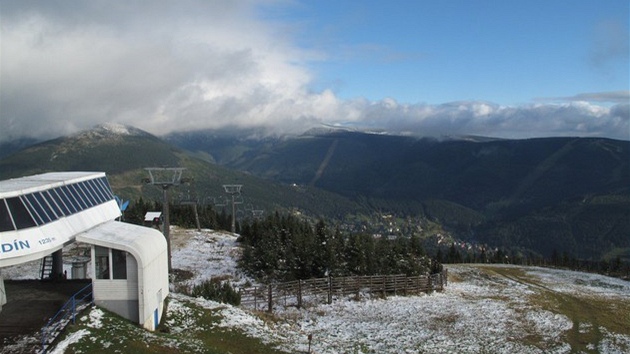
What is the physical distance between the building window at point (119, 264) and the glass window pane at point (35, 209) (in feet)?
12.4

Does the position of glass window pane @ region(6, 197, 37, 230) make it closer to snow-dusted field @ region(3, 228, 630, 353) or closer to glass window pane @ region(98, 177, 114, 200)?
snow-dusted field @ region(3, 228, 630, 353)

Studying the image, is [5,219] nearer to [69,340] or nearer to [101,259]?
[101,259]

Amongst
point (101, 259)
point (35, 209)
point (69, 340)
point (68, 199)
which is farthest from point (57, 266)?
point (69, 340)

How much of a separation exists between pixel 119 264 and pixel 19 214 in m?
4.98

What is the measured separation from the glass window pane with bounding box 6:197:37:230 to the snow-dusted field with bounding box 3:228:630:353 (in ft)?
16.8

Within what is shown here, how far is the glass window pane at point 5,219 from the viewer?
73.0 ft

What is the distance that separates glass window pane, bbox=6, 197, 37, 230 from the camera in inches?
903

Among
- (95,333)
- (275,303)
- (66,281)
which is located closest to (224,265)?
(275,303)

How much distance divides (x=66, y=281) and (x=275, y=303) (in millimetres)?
15019

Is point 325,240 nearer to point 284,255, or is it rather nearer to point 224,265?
point 284,255

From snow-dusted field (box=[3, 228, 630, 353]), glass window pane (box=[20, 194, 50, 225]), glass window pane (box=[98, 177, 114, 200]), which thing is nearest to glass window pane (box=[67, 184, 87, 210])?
glass window pane (box=[20, 194, 50, 225])

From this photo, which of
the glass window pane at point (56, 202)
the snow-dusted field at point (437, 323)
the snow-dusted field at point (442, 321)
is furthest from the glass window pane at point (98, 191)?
the snow-dusted field at point (437, 323)

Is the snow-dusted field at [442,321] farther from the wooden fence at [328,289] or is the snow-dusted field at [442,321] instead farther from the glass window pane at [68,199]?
Result: the glass window pane at [68,199]

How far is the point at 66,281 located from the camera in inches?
1183
